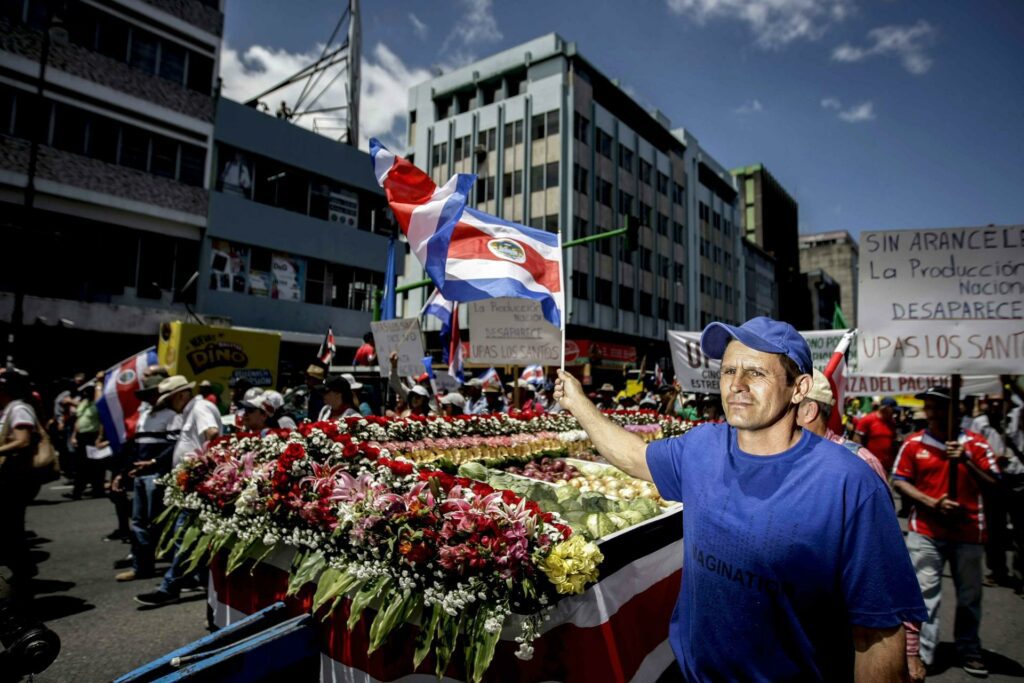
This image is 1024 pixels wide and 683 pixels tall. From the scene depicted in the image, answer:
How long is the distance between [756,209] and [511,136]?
4903 cm

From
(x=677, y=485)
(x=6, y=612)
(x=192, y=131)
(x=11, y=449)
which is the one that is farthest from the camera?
(x=192, y=131)

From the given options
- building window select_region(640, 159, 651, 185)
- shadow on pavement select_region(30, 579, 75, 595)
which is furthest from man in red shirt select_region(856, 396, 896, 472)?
building window select_region(640, 159, 651, 185)

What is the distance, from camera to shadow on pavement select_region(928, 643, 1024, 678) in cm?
475

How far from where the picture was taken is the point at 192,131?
21.3m

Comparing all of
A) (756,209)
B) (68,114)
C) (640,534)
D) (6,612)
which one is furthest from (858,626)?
(756,209)

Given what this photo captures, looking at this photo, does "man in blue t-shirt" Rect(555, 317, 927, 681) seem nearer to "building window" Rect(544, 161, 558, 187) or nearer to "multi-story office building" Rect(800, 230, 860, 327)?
"building window" Rect(544, 161, 558, 187)

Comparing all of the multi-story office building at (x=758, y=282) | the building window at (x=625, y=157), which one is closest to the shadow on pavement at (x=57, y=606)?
the building window at (x=625, y=157)

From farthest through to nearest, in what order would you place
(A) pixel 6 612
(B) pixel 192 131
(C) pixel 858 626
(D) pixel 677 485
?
(B) pixel 192 131, (D) pixel 677 485, (A) pixel 6 612, (C) pixel 858 626

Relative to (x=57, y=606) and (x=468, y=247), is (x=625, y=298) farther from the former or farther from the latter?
(x=57, y=606)

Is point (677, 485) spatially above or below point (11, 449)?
above

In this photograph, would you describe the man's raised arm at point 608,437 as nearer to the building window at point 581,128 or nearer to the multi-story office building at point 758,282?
the building window at point 581,128

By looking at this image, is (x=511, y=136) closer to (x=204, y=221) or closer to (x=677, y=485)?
(x=204, y=221)

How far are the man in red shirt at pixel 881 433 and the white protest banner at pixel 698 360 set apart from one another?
41.3 inches

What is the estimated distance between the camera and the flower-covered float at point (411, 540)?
9.00ft
